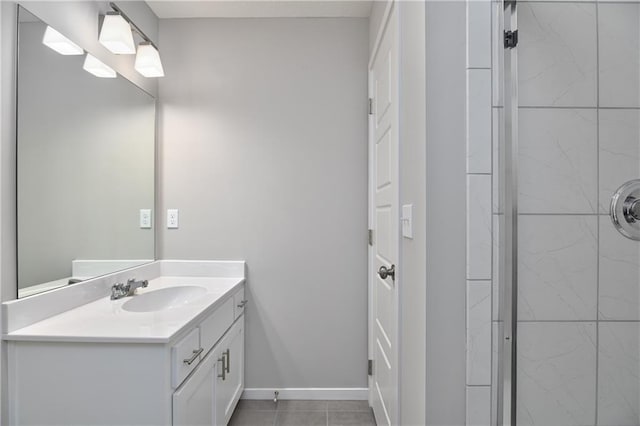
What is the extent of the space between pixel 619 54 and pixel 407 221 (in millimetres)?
697

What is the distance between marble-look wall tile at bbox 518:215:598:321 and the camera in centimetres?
87

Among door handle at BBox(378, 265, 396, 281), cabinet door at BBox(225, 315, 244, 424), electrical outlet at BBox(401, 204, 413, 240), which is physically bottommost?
cabinet door at BBox(225, 315, 244, 424)

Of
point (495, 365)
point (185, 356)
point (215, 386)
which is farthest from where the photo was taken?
point (215, 386)

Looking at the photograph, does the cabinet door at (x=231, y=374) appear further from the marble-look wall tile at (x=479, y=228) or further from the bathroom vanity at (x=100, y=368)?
the marble-look wall tile at (x=479, y=228)

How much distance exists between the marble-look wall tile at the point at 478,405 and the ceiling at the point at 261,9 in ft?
6.97

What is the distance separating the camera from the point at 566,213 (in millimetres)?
897

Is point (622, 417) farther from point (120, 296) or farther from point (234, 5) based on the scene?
point (234, 5)

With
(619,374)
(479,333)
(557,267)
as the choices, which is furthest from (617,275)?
(479,333)

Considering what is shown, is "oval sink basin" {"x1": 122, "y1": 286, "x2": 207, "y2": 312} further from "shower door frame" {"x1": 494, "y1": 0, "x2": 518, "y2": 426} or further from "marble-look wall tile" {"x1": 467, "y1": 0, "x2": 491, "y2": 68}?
"marble-look wall tile" {"x1": 467, "y1": 0, "x2": 491, "y2": 68}

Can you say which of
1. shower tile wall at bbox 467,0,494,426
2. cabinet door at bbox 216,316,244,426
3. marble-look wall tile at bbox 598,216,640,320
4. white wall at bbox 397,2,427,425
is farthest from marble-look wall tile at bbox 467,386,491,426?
cabinet door at bbox 216,316,244,426

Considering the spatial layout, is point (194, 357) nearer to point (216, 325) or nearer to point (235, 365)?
point (216, 325)

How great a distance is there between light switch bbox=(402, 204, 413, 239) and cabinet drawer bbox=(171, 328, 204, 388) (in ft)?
3.02

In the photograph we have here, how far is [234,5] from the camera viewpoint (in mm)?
2182

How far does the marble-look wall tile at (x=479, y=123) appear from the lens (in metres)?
1.02
